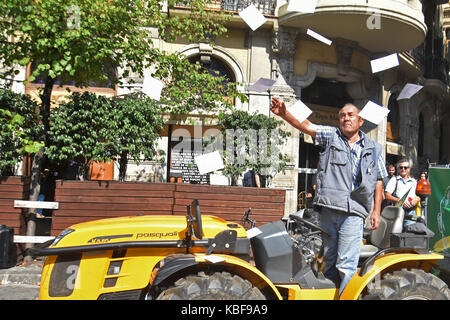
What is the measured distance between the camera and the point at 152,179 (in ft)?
36.3

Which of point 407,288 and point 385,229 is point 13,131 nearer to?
point 385,229

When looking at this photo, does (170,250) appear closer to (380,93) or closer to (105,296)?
(105,296)

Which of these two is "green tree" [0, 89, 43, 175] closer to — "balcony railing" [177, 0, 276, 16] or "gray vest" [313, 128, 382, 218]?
"gray vest" [313, 128, 382, 218]

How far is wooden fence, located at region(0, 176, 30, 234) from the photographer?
629cm

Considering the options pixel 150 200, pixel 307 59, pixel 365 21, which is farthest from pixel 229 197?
pixel 365 21

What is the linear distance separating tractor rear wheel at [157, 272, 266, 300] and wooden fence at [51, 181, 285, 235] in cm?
410

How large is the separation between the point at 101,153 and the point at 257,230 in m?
4.71

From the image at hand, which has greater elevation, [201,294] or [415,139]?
[415,139]

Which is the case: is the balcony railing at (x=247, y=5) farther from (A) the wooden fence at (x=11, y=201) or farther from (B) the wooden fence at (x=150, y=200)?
(A) the wooden fence at (x=11, y=201)

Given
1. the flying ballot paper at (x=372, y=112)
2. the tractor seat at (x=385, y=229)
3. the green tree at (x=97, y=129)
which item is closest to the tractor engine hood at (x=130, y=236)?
the tractor seat at (x=385, y=229)

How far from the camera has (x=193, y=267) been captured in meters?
2.76
